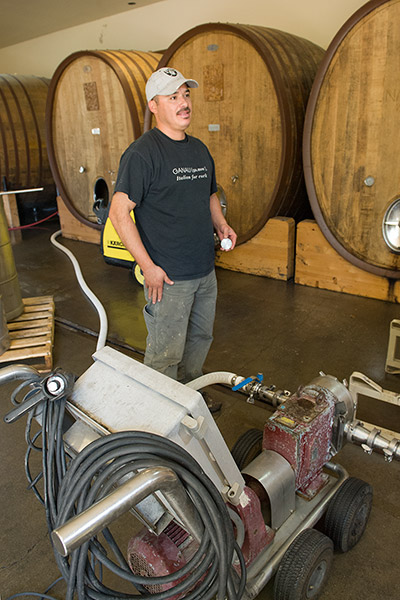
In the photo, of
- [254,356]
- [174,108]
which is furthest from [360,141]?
[174,108]

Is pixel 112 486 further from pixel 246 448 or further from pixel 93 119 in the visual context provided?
pixel 93 119

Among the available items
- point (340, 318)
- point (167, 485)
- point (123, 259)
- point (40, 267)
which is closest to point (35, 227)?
point (40, 267)

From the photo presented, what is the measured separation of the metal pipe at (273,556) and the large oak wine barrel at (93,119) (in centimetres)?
347

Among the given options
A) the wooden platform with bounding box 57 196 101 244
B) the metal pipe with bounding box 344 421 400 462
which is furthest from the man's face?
the wooden platform with bounding box 57 196 101 244

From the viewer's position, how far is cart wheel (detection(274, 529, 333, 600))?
4.63 ft

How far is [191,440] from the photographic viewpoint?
111cm

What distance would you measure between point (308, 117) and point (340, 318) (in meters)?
1.57

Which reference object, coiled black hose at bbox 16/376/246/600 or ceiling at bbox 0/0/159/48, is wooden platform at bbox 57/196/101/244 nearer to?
ceiling at bbox 0/0/159/48

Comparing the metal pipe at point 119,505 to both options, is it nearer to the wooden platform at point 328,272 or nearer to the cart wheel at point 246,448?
the cart wheel at point 246,448

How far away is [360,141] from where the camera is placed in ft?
A: 11.6

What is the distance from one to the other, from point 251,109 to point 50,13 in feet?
16.3

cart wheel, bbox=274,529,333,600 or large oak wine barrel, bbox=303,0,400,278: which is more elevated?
large oak wine barrel, bbox=303,0,400,278

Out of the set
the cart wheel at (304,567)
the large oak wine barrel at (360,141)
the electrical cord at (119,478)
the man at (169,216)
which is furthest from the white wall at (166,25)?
the electrical cord at (119,478)

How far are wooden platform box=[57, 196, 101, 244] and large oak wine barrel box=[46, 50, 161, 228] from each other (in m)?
0.12
